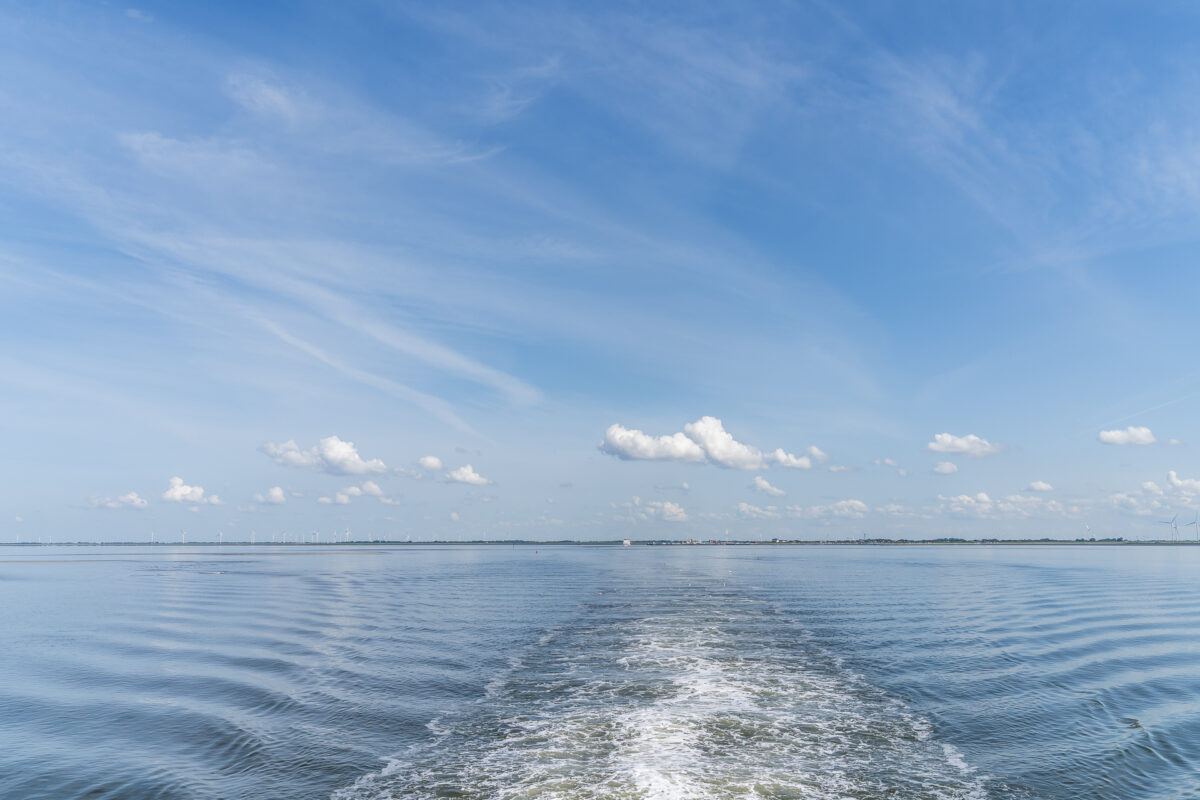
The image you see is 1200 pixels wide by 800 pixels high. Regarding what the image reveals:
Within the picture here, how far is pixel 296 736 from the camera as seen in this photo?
2052 centimetres

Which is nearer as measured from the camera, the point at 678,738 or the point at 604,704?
the point at 678,738

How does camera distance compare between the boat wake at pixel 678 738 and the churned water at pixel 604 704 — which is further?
the churned water at pixel 604 704

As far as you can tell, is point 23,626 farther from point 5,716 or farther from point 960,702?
point 960,702

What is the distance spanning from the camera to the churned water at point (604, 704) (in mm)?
16891

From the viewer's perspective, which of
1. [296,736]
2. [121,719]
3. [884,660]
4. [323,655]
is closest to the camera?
[296,736]

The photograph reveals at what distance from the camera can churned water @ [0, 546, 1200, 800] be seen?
55.4 feet

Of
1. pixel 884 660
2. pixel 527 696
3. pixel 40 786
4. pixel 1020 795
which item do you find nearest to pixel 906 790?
pixel 1020 795

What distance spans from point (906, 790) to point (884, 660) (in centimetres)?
1716

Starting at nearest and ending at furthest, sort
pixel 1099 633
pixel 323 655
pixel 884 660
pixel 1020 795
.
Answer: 1. pixel 1020 795
2. pixel 884 660
3. pixel 323 655
4. pixel 1099 633

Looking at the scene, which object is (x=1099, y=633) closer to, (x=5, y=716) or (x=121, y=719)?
(x=121, y=719)

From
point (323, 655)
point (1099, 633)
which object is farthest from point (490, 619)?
point (1099, 633)

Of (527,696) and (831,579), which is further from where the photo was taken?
(831,579)

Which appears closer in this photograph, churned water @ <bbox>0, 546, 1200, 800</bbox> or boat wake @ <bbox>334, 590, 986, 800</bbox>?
boat wake @ <bbox>334, 590, 986, 800</bbox>

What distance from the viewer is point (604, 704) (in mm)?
23516
